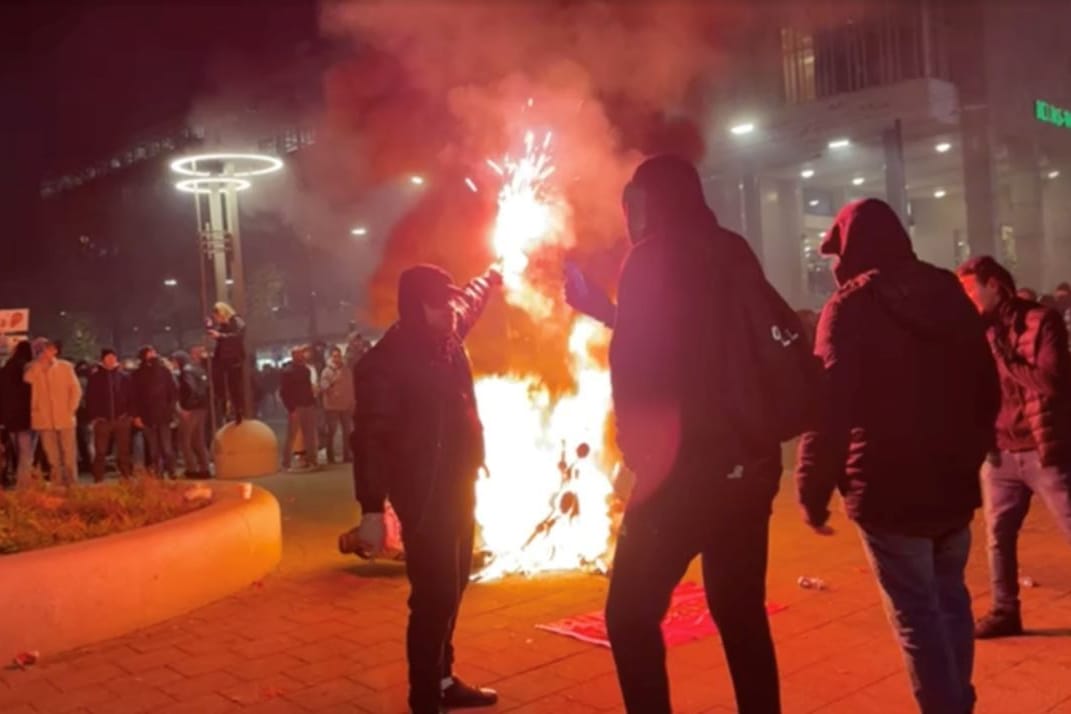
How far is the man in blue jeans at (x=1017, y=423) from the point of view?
171 inches

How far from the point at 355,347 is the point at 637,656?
38.9ft

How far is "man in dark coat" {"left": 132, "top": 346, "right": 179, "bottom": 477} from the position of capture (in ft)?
43.0

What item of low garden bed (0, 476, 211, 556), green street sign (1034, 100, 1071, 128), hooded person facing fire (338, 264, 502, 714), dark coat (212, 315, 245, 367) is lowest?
low garden bed (0, 476, 211, 556)

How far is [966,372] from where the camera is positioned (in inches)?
124

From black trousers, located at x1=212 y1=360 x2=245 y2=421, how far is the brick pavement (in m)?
7.00

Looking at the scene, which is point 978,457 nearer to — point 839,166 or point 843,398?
point 843,398

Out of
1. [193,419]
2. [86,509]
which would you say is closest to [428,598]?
[86,509]

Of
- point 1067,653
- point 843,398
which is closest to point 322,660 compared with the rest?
point 843,398

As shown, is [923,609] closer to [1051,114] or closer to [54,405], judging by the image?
[54,405]

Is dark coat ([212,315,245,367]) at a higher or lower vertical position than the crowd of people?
higher

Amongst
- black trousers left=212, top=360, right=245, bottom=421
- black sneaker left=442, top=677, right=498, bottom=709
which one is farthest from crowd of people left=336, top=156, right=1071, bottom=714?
black trousers left=212, top=360, right=245, bottom=421

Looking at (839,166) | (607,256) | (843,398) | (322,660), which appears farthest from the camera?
(839,166)

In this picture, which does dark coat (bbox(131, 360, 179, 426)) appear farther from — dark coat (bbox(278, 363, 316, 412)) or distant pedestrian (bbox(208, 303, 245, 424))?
dark coat (bbox(278, 363, 316, 412))

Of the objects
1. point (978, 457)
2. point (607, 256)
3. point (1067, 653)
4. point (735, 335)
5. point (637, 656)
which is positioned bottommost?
point (1067, 653)
